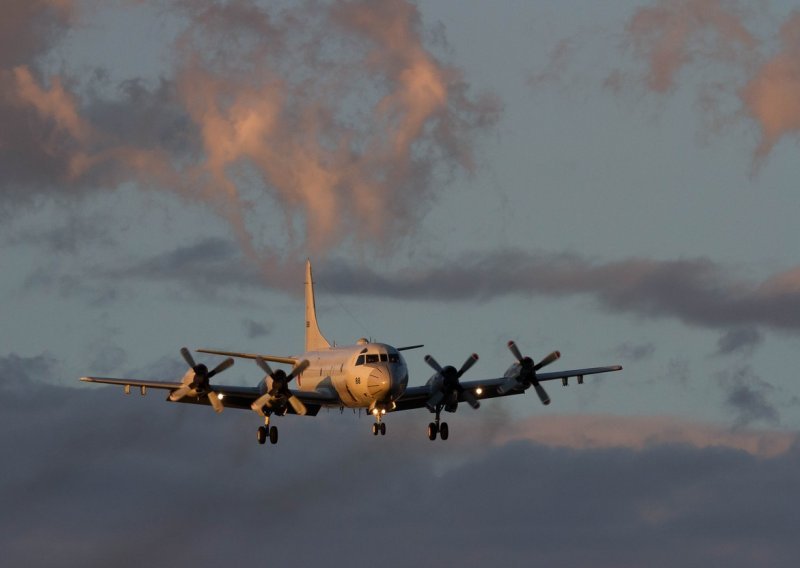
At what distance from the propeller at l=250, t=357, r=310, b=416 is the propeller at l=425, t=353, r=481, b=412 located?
775 centimetres

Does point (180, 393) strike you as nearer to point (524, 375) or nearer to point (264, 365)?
point (264, 365)

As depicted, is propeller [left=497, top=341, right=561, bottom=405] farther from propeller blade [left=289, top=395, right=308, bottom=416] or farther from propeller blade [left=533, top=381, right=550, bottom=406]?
propeller blade [left=289, top=395, right=308, bottom=416]

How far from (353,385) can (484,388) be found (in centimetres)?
899

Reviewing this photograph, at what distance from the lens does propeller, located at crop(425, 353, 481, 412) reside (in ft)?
301

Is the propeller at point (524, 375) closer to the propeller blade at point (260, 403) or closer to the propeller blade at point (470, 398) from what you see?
the propeller blade at point (470, 398)

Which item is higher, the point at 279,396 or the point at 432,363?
the point at 432,363

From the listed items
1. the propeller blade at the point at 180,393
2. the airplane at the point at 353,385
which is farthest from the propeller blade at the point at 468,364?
the propeller blade at the point at 180,393

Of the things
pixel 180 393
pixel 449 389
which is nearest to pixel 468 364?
pixel 449 389

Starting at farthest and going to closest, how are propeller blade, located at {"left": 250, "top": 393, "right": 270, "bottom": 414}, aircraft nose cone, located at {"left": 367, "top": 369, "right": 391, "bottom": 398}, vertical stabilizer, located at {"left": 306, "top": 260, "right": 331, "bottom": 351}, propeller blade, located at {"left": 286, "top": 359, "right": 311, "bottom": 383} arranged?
vertical stabilizer, located at {"left": 306, "top": 260, "right": 331, "bottom": 351}, propeller blade, located at {"left": 286, "top": 359, "right": 311, "bottom": 383}, propeller blade, located at {"left": 250, "top": 393, "right": 270, "bottom": 414}, aircraft nose cone, located at {"left": 367, "top": 369, "right": 391, "bottom": 398}

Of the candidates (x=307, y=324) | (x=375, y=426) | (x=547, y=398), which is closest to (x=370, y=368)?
(x=375, y=426)

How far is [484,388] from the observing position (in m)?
93.4

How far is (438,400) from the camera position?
9194cm

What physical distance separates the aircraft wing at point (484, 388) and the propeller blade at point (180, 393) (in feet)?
41.5

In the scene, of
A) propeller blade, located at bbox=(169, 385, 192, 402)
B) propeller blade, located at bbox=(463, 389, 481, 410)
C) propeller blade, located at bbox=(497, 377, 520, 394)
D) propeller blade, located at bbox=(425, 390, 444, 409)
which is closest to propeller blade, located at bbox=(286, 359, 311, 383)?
propeller blade, located at bbox=(169, 385, 192, 402)
